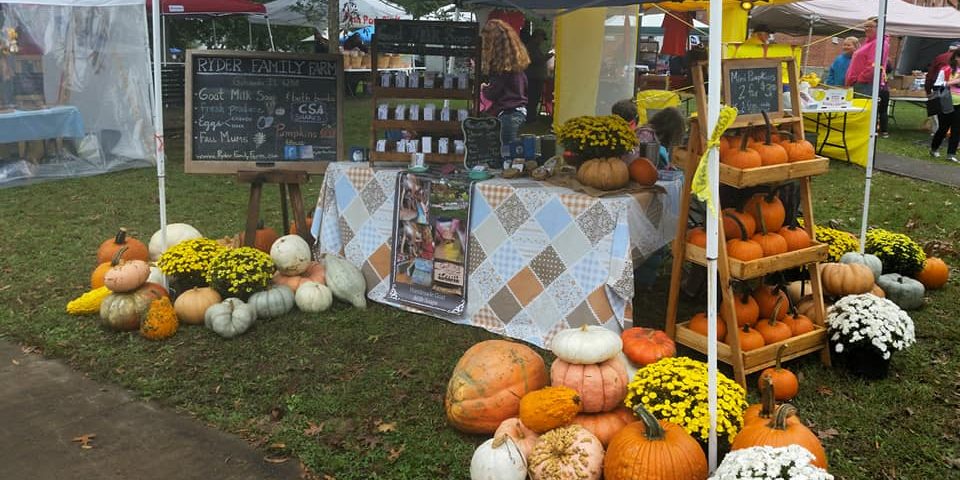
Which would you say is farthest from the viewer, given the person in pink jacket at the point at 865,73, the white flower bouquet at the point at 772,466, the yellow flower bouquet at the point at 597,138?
the person in pink jacket at the point at 865,73

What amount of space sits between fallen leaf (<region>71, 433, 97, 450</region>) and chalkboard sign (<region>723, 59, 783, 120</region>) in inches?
144

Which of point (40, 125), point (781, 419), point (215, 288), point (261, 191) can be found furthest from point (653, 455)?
point (40, 125)

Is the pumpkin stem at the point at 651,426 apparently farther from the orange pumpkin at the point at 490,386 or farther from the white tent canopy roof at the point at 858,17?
the white tent canopy roof at the point at 858,17

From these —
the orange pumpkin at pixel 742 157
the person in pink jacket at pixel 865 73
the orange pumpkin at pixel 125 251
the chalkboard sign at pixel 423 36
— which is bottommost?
the orange pumpkin at pixel 125 251

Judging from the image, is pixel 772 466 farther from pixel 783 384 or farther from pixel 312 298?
pixel 312 298

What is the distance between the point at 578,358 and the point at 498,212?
156 centimetres

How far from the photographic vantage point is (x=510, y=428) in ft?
11.7

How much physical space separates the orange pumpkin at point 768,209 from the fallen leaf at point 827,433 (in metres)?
1.15

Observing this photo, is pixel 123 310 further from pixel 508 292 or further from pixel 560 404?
pixel 560 404

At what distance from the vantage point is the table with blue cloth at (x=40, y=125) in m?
10.3

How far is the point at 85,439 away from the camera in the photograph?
3.88 metres

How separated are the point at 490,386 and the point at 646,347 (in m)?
0.80

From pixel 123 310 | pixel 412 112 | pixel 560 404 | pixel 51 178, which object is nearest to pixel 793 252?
pixel 560 404

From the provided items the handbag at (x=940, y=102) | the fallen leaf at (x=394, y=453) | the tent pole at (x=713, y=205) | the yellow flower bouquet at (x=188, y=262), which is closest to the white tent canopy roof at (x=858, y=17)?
the handbag at (x=940, y=102)
